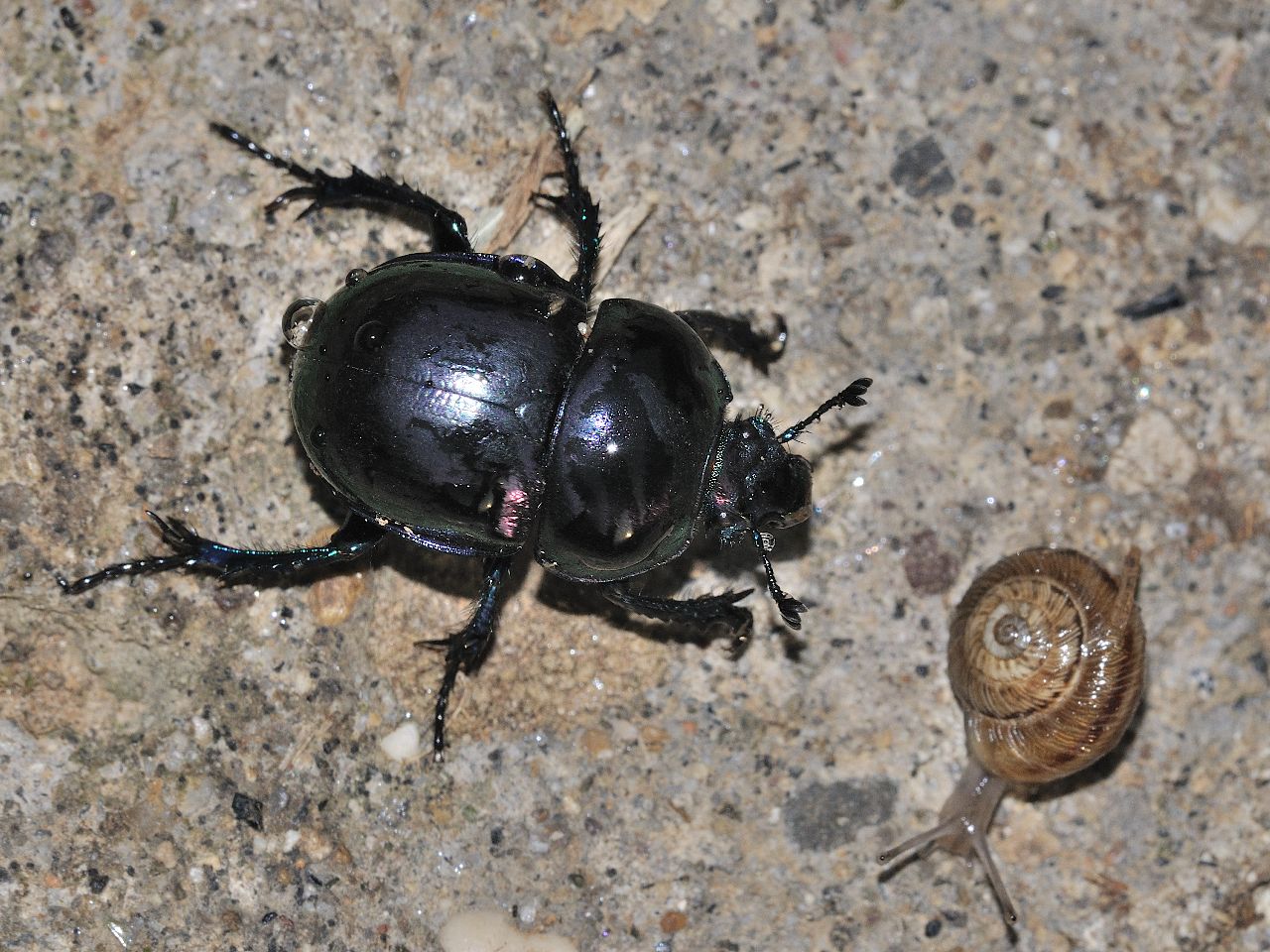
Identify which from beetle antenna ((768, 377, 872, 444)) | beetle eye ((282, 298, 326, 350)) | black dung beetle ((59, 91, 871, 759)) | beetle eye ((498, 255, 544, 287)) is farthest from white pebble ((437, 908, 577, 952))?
beetle eye ((498, 255, 544, 287))

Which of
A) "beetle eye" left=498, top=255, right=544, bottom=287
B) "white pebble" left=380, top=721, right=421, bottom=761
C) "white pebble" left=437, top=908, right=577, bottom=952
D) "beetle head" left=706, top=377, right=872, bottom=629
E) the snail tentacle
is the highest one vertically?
"beetle eye" left=498, top=255, right=544, bottom=287

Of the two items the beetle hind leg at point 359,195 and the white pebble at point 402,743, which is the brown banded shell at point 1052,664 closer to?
the white pebble at point 402,743

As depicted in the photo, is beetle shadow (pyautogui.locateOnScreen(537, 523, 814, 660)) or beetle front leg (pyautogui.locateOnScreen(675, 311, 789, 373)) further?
beetle shadow (pyautogui.locateOnScreen(537, 523, 814, 660))

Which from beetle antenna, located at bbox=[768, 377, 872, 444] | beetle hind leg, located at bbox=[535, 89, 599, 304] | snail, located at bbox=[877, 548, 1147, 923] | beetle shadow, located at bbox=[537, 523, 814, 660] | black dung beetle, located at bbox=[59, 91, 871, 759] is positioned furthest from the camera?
beetle shadow, located at bbox=[537, 523, 814, 660]

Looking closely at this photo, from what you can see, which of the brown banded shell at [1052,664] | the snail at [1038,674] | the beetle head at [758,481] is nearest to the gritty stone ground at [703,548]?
the snail at [1038,674]

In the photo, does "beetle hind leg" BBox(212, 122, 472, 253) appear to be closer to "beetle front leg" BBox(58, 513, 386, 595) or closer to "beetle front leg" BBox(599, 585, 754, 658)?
"beetle front leg" BBox(58, 513, 386, 595)

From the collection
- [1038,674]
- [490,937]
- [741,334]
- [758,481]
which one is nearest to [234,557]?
[490,937]

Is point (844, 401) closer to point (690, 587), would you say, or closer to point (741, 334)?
point (741, 334)
